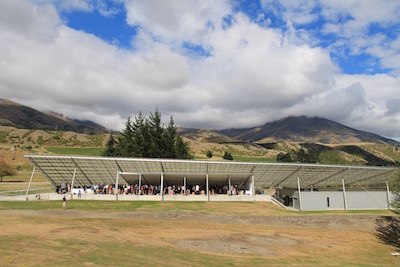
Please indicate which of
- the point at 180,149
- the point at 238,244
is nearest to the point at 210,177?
the point at 238,244

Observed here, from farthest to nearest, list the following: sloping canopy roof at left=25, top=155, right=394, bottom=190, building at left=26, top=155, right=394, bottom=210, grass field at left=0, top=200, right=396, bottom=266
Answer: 1. building at left=26, top=155, right=394, bottom=210
2. sloping canopy roof at left=25, top=155, right=394, bottom=190
3. grass field at left=0, top=200, right=396, bottom=266

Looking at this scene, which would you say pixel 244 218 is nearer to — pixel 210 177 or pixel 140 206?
pixel 140 206

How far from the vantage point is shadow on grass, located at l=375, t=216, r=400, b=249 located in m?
27.0

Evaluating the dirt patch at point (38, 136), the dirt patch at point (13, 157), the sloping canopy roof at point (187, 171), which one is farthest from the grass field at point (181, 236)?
the dirt patch at point (38, 136)

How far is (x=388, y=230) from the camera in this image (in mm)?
29266

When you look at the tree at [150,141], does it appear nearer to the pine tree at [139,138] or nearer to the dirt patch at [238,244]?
the pine tree at [139,138]

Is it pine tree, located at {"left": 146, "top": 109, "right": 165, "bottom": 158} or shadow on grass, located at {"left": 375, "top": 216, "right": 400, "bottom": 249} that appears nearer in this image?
shadow on grass, located at {"left": 375, "top": 216, "right": 400, "bottom": 249}

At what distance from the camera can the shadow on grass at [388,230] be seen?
2700 cm

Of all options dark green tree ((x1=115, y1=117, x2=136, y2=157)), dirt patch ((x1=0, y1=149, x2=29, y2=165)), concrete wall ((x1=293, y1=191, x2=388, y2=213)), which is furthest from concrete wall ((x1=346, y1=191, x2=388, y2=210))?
dirt patch ((x1=0, y1=149, x2=29, y2=165))

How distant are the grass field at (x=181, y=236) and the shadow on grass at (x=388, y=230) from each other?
1.38 feet

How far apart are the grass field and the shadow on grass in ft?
1.38

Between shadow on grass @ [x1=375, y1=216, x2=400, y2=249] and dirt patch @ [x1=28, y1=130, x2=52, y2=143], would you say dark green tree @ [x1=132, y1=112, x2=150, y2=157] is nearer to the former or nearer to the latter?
shadow on grass @ [x1=375, y1=216, x2=400, y2=249]

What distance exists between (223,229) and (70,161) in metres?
22.0

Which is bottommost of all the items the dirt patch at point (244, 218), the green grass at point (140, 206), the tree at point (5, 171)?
the dirt patch at point (244, 218)
